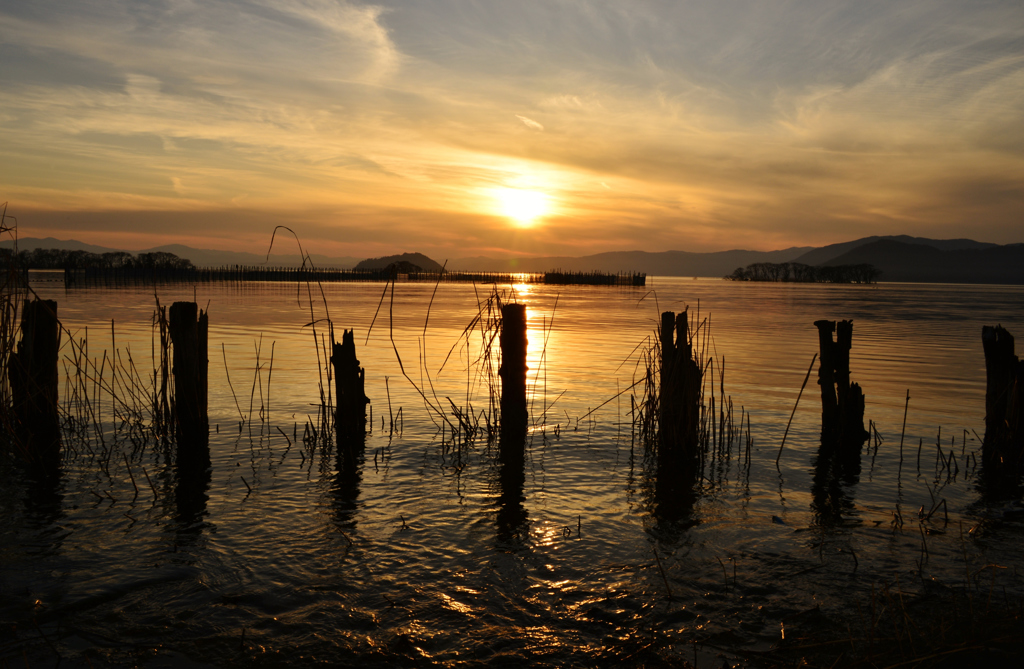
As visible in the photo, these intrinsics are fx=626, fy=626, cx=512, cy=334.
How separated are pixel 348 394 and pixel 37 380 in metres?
3.87

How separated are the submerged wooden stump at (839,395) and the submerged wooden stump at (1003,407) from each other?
1.46 m

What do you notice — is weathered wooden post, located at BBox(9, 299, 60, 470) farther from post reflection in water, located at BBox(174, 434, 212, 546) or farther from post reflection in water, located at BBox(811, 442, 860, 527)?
post reflection in water, located at BBox(811, 442, 860, 527)

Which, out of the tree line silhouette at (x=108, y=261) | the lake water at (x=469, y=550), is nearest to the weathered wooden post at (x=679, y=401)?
the lake water at (x=469, y=550)

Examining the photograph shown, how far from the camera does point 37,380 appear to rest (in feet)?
26.3

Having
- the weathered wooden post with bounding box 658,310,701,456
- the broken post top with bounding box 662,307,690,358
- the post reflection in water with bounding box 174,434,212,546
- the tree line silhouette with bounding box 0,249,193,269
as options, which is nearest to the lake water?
the post reflection in water with bounding box 174,434,212,546

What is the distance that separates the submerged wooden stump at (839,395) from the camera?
8.80 meters

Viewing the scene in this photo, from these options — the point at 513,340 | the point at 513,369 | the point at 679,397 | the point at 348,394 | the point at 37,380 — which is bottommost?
the point at 348,394

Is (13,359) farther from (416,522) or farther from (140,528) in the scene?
(416,522)

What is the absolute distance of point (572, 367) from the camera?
55.7 feet

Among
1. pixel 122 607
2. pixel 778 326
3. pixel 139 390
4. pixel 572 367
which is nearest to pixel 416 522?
pixel 122 607

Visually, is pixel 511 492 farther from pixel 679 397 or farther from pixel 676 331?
pixel 676 331

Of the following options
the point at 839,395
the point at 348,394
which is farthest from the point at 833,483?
the point at 348,394

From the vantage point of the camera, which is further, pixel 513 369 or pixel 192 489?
pixel 513 369

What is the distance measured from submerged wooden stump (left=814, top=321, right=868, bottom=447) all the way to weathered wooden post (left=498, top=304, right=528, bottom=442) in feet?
13.7
